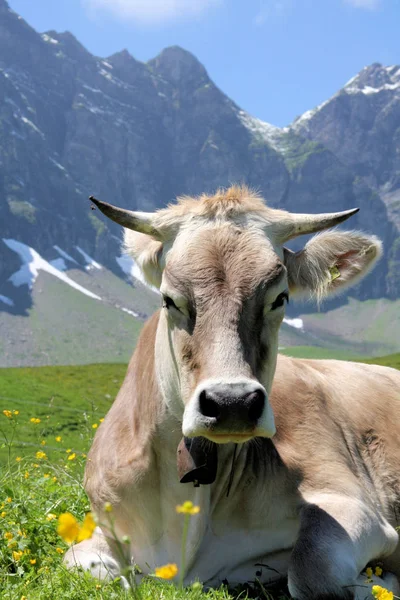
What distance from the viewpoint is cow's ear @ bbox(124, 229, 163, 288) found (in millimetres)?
5238

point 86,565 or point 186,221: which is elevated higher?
point 186,221

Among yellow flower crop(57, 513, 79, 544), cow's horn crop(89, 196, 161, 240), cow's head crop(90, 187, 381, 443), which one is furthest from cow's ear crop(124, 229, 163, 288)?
yellow flower crop(57, 513, 79, 544)

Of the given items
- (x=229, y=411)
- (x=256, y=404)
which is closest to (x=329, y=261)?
(x=256, y=404)

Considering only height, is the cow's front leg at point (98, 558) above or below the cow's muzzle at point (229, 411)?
below

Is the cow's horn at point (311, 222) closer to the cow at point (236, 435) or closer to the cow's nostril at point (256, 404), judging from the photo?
the cow at point (236, 435)

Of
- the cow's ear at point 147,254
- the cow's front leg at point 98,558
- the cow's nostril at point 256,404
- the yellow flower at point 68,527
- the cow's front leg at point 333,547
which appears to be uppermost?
the cow's ear at point 147,254

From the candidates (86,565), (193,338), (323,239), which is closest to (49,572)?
(86,565)

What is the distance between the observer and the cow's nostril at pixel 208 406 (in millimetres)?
3656

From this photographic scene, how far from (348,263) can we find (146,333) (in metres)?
1.94

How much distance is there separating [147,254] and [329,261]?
1.51 m

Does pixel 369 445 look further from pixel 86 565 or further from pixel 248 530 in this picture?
pixel 86 565

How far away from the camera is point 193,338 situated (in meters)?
4.30

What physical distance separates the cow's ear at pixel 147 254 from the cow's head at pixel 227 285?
0.01 metres

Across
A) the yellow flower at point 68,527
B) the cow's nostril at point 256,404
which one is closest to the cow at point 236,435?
the cow's nostril at point 256,404
